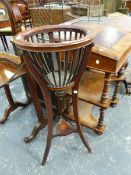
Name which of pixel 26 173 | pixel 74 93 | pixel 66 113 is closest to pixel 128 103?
pixel 66 113

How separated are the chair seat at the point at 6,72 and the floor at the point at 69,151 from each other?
20.7 inches

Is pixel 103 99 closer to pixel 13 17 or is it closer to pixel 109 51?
pixel 109 51

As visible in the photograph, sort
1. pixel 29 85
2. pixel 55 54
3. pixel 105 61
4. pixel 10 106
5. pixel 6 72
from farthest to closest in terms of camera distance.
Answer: pixel 10 106
pixel 6 72
pixel 29 85
pixel 105 61
pixel 55 54

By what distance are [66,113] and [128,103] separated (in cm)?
79

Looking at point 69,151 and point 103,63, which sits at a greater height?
point 103,63

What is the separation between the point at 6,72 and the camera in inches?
65.0

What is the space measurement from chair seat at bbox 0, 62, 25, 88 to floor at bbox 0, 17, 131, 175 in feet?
1.73

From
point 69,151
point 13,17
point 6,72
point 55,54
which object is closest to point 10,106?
point 6,72

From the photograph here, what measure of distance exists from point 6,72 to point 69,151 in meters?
0.94

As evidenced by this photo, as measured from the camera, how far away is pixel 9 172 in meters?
1.34

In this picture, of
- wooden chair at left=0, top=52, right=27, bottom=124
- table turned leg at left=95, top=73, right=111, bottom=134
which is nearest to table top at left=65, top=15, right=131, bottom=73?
table turned leg at left=95, top=73, right=111, bottom=134

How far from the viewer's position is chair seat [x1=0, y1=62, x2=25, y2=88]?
147cm

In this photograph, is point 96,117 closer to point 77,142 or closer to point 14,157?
point 77,142

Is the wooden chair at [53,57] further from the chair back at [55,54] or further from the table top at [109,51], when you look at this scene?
the table top at [109,51]
